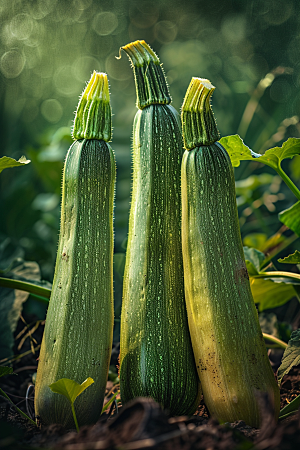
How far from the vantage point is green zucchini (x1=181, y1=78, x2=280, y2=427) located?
78 centimetres

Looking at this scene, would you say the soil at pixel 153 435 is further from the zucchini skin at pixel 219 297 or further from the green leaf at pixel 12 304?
the green leaf at pixel 12 304

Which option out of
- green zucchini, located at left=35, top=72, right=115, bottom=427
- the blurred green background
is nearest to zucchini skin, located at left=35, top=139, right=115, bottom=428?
green zucchini, located at left=35, top=72, right=115, bottom=427

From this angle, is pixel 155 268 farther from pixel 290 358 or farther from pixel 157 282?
pixel 290 358

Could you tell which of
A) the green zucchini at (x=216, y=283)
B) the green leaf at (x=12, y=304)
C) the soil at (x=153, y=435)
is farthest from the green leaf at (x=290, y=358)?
the green leaf at (x=12, y=304)

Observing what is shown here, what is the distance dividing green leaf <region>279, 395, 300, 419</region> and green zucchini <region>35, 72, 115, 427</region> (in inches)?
16.8

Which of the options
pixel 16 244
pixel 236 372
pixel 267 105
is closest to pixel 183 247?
pixel 236 372

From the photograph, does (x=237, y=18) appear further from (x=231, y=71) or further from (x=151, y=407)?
(x=151, y=407)

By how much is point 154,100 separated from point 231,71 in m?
1.41

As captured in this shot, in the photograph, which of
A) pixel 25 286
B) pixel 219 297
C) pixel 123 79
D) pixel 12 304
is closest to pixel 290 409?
pixel 219 297

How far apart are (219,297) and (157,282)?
162 mm

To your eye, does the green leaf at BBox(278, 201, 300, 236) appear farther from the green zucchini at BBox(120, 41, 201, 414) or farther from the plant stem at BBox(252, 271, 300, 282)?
the green zucchini at BBox(120, 41, 201, 414)

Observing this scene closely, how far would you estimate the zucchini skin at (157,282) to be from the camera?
84cm

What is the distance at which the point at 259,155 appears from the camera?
99 centimetres

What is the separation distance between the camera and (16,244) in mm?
1837
